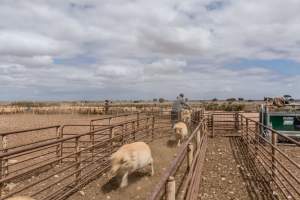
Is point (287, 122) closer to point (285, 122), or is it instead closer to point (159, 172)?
point (285, 122)

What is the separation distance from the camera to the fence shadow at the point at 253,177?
26.9 feet

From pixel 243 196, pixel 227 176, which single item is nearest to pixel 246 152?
pixel 227 176

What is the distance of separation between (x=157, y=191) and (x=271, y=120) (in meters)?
16.7

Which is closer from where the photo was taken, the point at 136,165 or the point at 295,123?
the point at 136,165

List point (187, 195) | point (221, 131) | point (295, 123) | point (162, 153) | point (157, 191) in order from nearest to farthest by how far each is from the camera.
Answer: point (157, 191) < point (187, 195) < point (162, 153) < point (295, 123) < point (221, 131)

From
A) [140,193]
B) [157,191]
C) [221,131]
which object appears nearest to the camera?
[157,191]

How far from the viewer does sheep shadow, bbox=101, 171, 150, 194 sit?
826 centimetres

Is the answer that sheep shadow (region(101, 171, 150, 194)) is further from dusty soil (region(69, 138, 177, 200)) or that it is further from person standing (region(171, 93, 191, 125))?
person standing (region(171, 93, 191, 125))

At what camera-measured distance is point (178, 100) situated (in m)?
18.4

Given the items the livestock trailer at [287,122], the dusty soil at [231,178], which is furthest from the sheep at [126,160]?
the livestock trailer at [287,122]

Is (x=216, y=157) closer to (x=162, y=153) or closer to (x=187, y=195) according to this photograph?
(x=162, y=153)

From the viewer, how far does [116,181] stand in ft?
28.4

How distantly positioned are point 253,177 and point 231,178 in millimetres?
559

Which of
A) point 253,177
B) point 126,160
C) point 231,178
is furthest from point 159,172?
point 253,177
